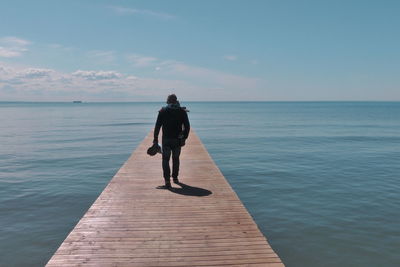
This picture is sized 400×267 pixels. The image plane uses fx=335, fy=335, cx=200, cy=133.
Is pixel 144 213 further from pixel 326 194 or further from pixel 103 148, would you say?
pixel 103 148

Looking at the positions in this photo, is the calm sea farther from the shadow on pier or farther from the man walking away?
the man walking away

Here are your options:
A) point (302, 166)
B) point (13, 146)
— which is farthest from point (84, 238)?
Answer: point (13, 146)

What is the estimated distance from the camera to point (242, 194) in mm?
12328

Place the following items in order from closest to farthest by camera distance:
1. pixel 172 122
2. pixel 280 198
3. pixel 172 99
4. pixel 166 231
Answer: pixel 166 231 < pixel 172 99 < pixel 172 122 < pixel 280 198

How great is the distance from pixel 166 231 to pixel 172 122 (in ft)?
10.7

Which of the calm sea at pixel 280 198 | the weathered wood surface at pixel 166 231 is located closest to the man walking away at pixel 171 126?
the weathered wood surface at pixel 166 231

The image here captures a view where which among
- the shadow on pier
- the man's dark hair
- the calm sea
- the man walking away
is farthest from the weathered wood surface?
the man's dark hair

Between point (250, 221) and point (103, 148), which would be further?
point (103, 148)

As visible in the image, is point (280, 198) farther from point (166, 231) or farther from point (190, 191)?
point (166, 231)

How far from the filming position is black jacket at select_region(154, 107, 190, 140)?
8.23 meters

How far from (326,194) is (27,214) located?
10042 millimetres

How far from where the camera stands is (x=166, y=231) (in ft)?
18.8

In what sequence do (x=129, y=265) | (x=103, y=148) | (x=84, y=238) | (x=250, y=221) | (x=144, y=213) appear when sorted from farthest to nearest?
(x=103, y=148) < (x=144, y=213) < (x=250, y=221) < (x=84, y=238) < (x=129, y=265)

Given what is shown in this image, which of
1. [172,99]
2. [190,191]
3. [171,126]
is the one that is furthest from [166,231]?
[172,99]
